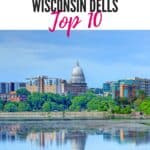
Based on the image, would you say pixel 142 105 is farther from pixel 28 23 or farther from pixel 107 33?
pixel 28 23

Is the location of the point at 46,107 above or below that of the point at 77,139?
above

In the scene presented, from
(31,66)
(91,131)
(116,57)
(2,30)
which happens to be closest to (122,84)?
(116,57)

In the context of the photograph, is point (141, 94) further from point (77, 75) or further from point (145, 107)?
point (77, 75)

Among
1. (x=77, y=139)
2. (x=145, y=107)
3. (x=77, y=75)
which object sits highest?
(x=77, y=75)

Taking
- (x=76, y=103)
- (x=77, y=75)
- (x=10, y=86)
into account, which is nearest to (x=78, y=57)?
(x=77, y=75)

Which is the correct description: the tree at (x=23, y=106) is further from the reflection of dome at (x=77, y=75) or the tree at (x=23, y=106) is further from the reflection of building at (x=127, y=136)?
the reflection of building at (x=127, y=136)

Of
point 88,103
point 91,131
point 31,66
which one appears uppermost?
point 31,66
